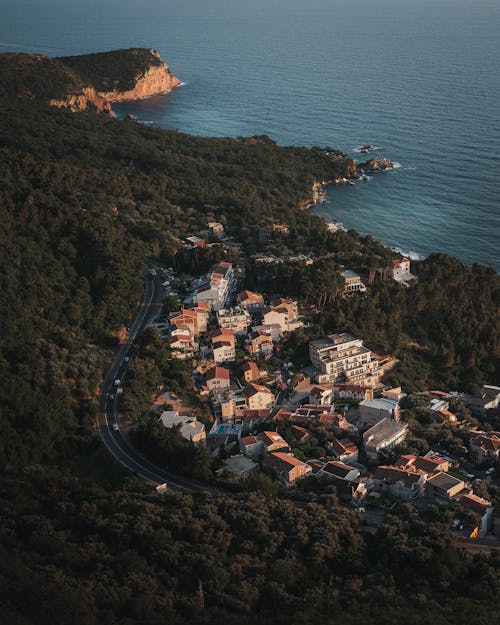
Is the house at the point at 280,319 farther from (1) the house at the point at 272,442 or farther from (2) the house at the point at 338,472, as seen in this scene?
(2) the house at the point at 338,472

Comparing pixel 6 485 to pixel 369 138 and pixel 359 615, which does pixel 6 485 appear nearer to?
pixel 359 615

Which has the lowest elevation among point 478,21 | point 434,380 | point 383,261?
A: point 434,380

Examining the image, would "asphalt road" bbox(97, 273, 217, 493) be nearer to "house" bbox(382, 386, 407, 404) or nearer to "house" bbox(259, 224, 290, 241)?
"house" bbox(382, 386, 407, 404)

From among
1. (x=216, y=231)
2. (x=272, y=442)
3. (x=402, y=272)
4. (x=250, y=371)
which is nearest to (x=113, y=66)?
(x=216, y=231)

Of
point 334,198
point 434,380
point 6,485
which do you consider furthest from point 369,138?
point 6,485

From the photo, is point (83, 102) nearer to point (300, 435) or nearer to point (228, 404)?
point (228, 404)

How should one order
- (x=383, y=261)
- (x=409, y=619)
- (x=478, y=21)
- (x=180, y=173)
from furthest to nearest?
(x=478, y=21) → (x=180, y=173) → (x=383, y=261) → (x=409, y=619)

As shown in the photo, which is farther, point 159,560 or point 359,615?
point 159,560
